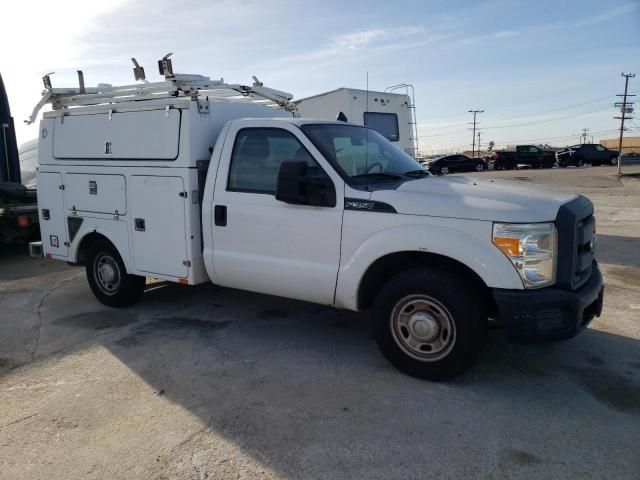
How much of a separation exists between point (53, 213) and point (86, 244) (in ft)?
1.82

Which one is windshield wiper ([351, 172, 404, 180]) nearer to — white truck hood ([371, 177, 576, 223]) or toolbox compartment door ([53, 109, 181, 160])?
white truck hood ([371, 177, 576, 223])

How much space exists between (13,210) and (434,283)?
7.74 meters

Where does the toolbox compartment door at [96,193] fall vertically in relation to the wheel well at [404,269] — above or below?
above

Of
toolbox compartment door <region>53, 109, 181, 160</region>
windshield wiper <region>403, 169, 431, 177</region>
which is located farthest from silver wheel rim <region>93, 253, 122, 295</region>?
windshield wiper <region>403, 169, 431, 177</region>

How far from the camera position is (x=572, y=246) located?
11.7ft

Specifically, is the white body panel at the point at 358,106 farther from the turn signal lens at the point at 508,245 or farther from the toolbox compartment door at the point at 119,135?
the turn signal lens at the point at 508,245

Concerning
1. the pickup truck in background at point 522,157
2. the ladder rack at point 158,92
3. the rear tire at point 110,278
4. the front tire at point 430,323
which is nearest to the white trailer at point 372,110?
the ladder rack at point 158,92

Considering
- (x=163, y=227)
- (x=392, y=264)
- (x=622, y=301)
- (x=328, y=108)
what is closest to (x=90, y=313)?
(x=163, y=227)

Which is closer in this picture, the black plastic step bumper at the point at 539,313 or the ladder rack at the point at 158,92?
the black plastic step bumper at the point at 539,313

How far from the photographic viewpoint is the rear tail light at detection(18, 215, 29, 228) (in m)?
8.77

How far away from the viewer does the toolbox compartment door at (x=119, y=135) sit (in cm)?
500

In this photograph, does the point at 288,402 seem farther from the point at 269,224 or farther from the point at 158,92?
the point at 158,92

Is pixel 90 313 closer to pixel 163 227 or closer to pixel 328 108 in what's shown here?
pixel 163 227

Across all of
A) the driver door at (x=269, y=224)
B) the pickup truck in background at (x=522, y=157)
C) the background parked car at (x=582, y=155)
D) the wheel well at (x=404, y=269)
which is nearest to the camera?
the wheel well at (x=404, y=269)
